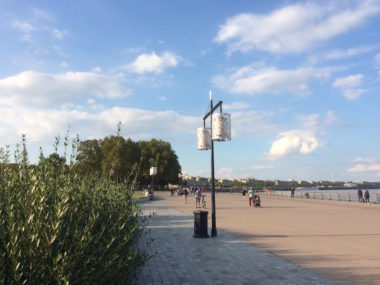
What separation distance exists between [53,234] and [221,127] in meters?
9.93

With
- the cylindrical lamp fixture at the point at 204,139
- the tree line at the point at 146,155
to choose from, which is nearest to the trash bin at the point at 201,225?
the cylindrical lamp fixture at the point at 204,139

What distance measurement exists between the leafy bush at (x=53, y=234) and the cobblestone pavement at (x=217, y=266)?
1205mm

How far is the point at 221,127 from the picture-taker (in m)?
12.9

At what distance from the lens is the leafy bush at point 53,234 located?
3311 mm

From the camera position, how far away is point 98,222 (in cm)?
452

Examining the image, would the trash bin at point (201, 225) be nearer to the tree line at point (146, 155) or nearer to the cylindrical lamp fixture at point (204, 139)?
the cylindrical lamp fixture at point (204, 139)

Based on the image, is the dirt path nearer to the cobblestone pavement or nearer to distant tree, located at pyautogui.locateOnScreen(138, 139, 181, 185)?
the cobblestone pavement

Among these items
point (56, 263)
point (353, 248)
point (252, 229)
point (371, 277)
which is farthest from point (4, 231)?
point (252, 229)

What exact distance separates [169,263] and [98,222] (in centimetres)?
449

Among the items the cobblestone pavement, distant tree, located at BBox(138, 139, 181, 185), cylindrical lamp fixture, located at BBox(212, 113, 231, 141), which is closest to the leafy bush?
the cobblestone pavement

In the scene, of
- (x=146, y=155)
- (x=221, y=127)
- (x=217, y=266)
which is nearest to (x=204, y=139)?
(x=221, y=127)

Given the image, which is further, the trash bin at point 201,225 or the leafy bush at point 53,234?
the trash bin at point 201,225

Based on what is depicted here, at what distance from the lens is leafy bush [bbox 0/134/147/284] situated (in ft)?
10.9

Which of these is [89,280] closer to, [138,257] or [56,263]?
[56,263]
